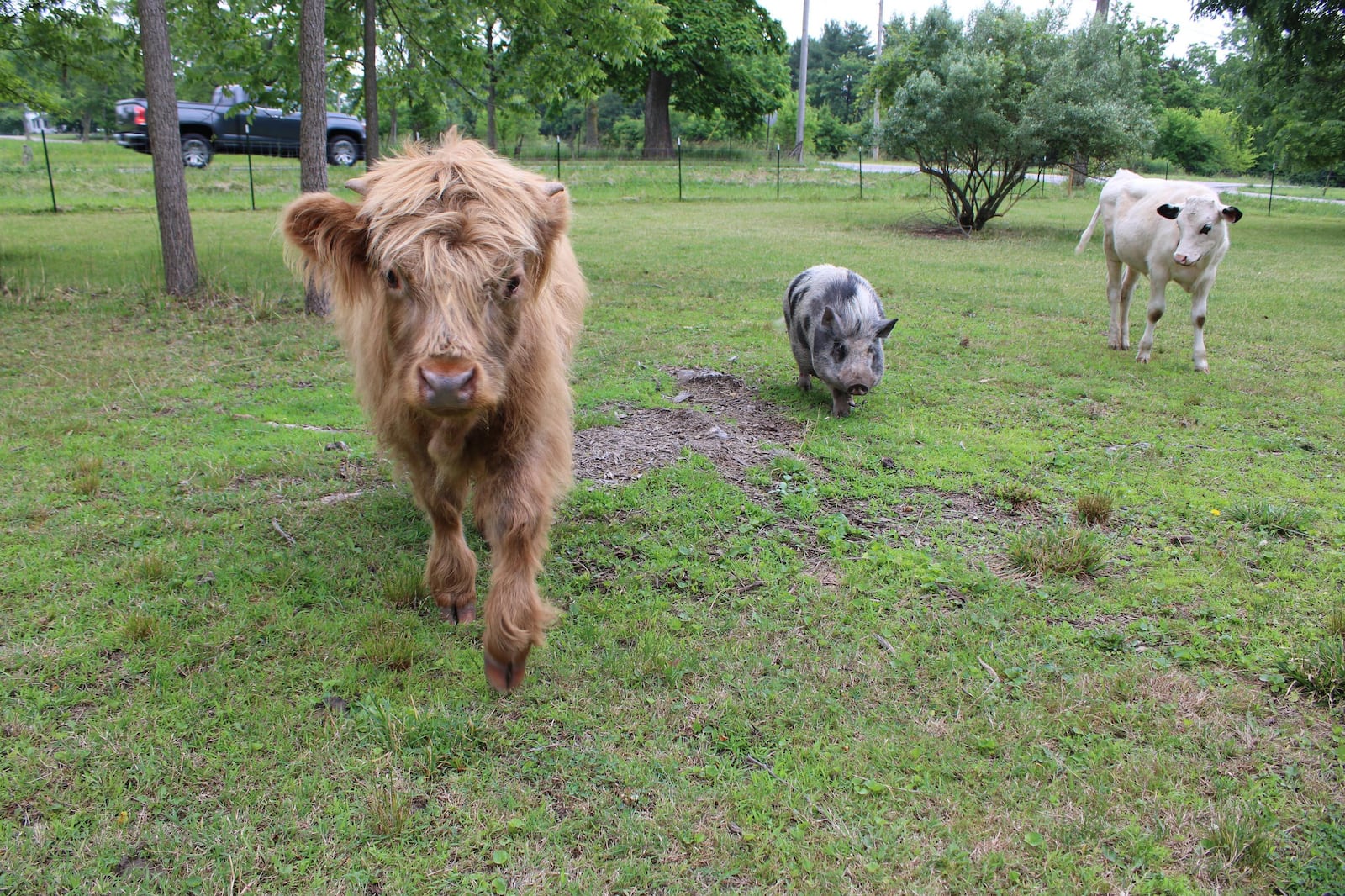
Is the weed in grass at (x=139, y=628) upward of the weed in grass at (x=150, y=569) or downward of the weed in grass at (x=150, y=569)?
downward

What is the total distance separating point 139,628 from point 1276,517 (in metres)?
5.88

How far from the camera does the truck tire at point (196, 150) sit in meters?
25.3

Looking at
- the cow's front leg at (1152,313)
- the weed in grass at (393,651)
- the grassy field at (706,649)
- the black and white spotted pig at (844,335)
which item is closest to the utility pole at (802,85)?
the cow's front leg at (1152,313)

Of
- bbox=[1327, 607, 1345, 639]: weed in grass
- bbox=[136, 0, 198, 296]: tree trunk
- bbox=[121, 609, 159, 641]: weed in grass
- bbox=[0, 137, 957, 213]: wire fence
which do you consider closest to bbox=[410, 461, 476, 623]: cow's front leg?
bbox=[121, 609, 159, 641]: weed in grass

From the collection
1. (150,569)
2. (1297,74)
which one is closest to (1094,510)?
(150,569)

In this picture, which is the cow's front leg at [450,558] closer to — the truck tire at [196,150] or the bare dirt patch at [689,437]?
the bare dirt patch at [689,437]

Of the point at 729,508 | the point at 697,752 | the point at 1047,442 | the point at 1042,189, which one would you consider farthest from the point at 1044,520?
the point at 1042,189

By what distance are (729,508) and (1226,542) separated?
2.75m

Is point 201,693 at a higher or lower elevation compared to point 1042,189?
lower

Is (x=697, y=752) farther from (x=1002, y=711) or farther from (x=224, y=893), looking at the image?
(x=224, y=893)

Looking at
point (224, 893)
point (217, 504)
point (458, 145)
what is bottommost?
point (224, 893)

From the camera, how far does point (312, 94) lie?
9453 millimetres

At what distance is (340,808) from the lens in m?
2.68

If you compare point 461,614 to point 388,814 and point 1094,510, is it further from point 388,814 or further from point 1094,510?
point 1094,510
